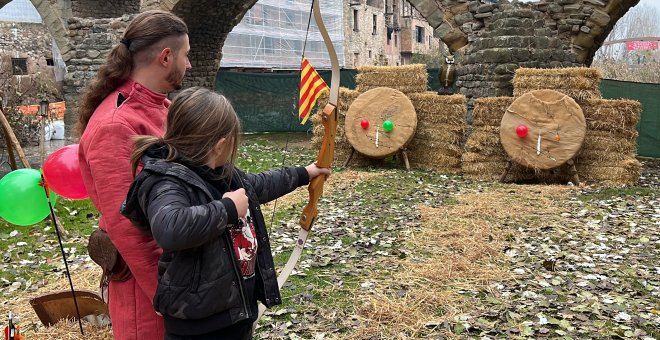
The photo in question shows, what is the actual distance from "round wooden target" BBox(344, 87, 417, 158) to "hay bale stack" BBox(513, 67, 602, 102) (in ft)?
6.86

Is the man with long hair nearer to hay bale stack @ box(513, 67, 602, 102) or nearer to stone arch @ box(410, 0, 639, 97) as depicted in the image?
hay bale stack @ box(513, 67, 602, 102)

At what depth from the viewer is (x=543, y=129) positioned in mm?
9031

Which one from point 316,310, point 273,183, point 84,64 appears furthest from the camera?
point 84,64

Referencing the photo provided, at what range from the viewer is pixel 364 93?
1103 cm

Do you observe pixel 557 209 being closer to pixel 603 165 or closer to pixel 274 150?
pixel 603 165

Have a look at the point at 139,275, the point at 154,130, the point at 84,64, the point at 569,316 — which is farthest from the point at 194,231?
the point at 84,64

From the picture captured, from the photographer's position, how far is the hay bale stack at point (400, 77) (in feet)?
35.9

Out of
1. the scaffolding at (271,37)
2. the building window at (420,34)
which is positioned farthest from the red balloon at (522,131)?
the building window at (420,34)

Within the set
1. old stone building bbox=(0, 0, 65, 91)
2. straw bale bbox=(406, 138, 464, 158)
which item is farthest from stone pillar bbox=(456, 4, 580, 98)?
old stone building bbox=(0, 0, 65, 91)

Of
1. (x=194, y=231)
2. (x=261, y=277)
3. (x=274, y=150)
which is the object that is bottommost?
(x=274, y=150)

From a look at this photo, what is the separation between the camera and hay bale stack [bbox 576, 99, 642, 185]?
8.84 m

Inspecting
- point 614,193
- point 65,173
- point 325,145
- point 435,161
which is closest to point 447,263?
point 325,145

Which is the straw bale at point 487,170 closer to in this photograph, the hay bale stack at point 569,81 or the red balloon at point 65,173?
the hay bale stack at point 569,81

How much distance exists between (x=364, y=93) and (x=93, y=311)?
790cm
